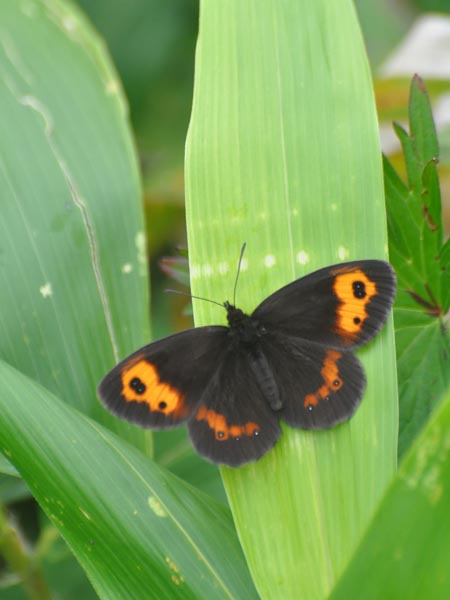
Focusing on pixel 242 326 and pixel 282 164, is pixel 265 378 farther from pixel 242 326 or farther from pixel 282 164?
pixel 282 164

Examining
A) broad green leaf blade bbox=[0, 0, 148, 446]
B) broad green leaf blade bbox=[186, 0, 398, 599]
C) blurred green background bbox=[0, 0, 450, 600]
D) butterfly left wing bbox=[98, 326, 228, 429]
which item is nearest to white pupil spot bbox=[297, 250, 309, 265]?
broad green leaf blade bbox=[186, 0, 398, 599]

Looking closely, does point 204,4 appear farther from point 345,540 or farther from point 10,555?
point 10,555

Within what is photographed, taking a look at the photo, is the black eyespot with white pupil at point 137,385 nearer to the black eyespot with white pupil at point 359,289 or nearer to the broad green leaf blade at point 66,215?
the broad green leaf blade at point 66,215

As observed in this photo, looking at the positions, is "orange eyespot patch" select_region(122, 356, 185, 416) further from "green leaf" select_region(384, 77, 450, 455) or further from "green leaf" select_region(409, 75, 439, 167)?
"green leaf" select_region(409, 75, 439, 167)

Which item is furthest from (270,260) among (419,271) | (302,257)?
(419,271)

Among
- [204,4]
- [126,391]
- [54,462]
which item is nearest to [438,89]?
[204,4]
